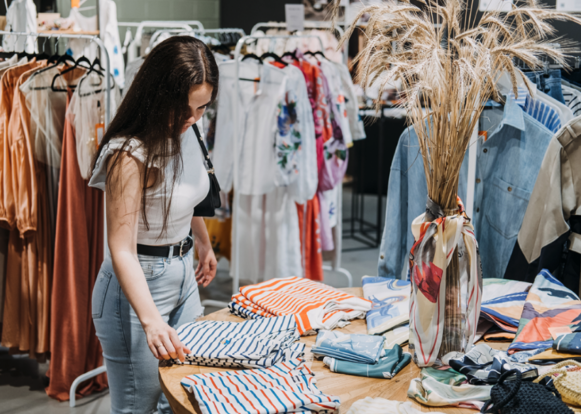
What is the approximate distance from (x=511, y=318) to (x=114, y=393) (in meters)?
1.09

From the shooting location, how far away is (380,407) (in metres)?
1.12

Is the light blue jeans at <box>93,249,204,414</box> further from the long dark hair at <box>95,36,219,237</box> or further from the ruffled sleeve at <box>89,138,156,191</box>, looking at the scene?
the ruffled sleeve at <box>89,138,156,191</box>

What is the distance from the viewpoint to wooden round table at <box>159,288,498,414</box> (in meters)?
1.16

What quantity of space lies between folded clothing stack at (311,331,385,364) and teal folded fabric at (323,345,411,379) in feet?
0.04

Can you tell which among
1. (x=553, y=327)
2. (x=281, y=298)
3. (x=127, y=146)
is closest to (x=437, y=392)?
(x=553, y=327)

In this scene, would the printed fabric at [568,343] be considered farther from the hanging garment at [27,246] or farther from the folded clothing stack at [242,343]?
the hanging garment at [27,246]

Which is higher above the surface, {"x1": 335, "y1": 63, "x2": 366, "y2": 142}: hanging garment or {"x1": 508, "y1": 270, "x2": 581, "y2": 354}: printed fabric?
{"x1": 335, "y1": 63, "x2": 366, "y2": 142}: hanging garment

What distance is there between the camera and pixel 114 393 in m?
1.64

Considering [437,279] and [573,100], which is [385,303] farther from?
[573,100]

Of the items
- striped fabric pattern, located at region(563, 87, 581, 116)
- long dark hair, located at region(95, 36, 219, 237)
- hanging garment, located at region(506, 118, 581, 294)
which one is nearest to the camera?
long dark hair, located at region(95, 36, 219, 237)

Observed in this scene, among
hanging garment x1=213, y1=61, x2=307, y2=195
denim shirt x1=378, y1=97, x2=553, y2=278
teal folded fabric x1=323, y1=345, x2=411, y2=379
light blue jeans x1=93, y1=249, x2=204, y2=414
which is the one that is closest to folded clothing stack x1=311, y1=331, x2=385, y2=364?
teal folded fabric x1=323, y1=345, x2=411, y2=379

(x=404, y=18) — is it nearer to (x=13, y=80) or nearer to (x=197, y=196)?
(x=197, y=196)

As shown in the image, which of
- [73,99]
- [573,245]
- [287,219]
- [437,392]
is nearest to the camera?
Answer: [437,392]

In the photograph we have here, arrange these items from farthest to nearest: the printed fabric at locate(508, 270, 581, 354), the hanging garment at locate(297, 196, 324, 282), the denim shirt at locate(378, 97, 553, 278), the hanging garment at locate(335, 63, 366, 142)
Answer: the hanging garment at locate(335, 63, 366, 142), the hanging garment at locate(297, 196, 324, 282), the denim shirt at locate(378, 97, 553, 278), the printed fabric at locate(508, 270, 581, 354)
